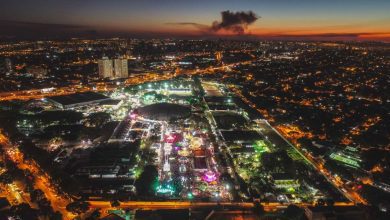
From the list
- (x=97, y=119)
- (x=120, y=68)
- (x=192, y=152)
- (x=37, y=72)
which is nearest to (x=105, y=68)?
(x=120, y=68)

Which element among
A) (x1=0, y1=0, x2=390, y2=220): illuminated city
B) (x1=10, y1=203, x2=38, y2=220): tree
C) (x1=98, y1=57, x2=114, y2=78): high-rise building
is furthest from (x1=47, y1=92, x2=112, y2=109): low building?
(x1=10, y1=203, x2=38, y2=220): tree

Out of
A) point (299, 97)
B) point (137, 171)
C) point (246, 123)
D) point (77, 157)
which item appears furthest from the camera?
point (299, 97)

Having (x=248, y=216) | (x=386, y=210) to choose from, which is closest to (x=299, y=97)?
(x=386, y=210)

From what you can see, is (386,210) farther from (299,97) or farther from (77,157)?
(299,97)

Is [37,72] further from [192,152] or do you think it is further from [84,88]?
[192,152]

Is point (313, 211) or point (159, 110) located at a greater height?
point (159, 110)

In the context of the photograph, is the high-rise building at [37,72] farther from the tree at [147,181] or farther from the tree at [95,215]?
the tree at [95,215]

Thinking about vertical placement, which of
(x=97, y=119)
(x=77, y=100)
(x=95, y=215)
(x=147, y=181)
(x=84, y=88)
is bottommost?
(x=95, y=215)

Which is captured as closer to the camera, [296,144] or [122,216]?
[122,216]
